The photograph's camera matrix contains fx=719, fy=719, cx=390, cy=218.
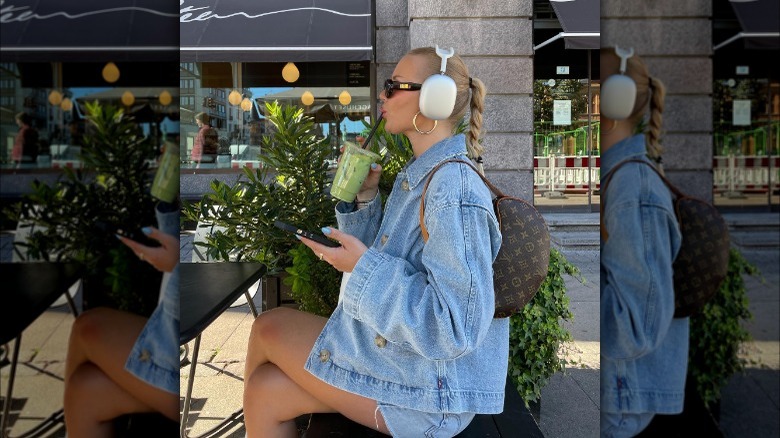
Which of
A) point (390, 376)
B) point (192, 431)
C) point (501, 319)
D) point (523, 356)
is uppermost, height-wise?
point (501, 319)

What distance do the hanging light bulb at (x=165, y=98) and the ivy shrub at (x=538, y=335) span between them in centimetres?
256

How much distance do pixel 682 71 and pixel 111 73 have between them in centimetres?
97

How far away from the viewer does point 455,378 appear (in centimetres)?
181

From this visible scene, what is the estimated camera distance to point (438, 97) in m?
1.90

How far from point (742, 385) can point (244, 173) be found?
2991mm

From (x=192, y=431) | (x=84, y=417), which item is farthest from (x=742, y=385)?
(x=192, y=431)

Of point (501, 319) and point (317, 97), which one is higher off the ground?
point (317, 97)

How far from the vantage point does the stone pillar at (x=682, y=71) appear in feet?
4.08

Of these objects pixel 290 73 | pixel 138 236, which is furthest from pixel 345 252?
pixel 290 73

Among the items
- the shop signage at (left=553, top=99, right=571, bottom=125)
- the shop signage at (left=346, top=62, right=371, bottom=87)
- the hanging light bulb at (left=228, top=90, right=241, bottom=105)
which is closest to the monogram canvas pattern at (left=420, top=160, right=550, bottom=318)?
the shop signage at (left=553, top=99, right=571, bottom=125)

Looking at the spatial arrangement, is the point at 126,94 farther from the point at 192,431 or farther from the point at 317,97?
the point at 317,97

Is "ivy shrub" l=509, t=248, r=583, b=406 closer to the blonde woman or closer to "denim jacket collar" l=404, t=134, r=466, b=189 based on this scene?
the blonde woman

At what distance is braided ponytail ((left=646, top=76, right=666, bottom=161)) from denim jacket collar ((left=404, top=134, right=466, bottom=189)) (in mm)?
678

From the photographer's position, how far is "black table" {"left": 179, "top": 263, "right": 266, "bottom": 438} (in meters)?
2.31
